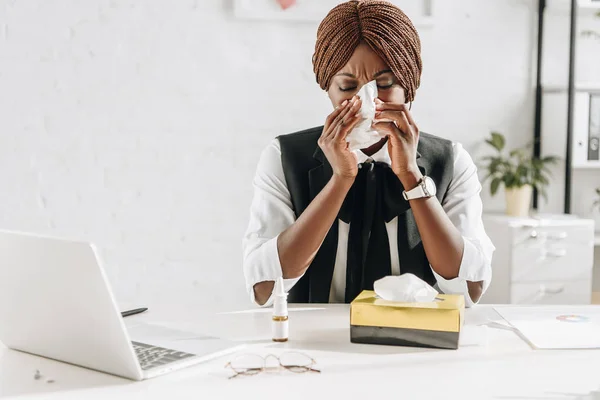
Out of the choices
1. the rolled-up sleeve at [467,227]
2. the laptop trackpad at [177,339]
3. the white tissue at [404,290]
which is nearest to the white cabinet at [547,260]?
the rolled-up sleeve at [467,227]

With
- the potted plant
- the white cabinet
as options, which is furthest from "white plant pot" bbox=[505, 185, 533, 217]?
the white cabinet

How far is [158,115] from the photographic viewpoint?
9.36 ft

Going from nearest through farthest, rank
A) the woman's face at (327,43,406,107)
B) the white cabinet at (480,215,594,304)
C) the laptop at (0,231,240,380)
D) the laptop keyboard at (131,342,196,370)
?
the laptop at (0,231,240,380) < the laptop keyboard at (131,342,196,370) < the woman's face at (327,43,406,107) < the white cabinet at (480,215,594,304)

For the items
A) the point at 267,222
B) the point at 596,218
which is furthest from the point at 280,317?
the point at 596,218

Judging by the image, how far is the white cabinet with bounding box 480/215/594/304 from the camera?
2.67 meters

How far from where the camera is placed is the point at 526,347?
1.09 meters

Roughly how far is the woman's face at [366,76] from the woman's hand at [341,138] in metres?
0.06

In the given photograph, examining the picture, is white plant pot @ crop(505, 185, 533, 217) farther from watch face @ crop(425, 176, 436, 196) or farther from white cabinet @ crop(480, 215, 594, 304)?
watch face @ crop(425, 176, 436, 196)

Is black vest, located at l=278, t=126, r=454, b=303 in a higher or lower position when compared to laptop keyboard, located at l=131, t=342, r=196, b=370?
higher

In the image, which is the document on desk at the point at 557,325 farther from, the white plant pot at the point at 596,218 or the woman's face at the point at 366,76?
the white plant pot at the point at 596,218

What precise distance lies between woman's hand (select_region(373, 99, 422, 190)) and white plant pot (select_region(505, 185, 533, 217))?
61.1 inches

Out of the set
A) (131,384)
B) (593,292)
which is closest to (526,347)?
(131,384)

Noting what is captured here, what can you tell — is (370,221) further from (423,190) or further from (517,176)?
(517,176)

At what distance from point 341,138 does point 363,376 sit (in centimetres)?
60
